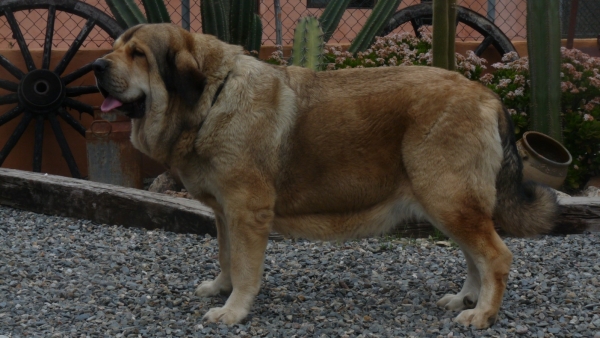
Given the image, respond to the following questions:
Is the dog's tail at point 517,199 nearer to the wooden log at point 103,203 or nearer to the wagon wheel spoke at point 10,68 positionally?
the wooden log at point 103,203

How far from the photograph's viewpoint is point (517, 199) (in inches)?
159

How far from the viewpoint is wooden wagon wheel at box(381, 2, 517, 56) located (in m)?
9.20

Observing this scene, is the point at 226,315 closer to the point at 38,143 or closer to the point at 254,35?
the point at 254,35

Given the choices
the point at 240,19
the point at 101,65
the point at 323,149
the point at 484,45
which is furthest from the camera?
the point at 484,45

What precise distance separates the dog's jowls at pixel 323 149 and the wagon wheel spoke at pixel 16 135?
4539 mm

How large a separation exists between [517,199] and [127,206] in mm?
3206

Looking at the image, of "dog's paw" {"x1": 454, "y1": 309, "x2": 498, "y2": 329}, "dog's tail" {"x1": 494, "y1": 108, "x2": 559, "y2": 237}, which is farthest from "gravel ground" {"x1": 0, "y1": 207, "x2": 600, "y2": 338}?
"dog's tail" {"x1": 494, "y1": 108, "x2": 559, "y2": 237}

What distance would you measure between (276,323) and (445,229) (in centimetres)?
100

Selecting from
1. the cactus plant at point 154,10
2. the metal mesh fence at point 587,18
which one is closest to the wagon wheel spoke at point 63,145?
the cactus plant at point 154,10

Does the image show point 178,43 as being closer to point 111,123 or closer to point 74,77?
point 111,123

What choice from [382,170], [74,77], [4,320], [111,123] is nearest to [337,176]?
[382,170]

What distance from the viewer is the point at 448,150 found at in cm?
379

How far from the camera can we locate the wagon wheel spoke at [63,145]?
26.9 feet

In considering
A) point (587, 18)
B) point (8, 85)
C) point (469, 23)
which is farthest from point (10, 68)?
point (587, 18)
